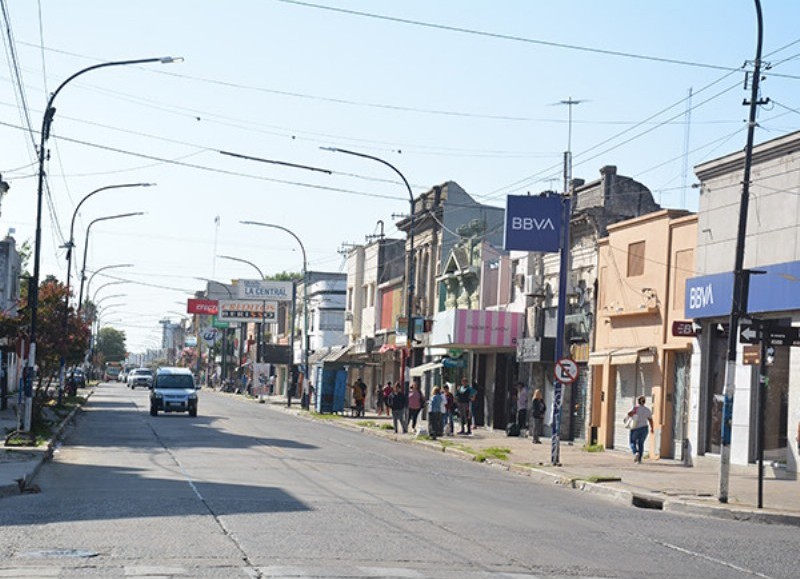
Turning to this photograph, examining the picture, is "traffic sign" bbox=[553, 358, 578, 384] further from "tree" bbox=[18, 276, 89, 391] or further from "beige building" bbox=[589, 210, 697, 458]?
"tree" bbox=[18, 276, 89, 391]

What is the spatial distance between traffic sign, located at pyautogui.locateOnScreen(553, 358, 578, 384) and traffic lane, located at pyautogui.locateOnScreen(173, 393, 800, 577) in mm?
3771

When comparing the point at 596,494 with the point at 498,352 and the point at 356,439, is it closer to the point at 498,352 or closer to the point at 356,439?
the point at 356,439

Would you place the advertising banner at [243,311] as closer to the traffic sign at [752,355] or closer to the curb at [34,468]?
the curb at [34,468]

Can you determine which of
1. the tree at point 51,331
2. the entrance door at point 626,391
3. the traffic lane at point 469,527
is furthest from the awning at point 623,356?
the tree at point 51,331

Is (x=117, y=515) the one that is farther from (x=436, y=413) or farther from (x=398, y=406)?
(x=398, y=406)

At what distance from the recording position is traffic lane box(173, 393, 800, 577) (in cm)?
1380

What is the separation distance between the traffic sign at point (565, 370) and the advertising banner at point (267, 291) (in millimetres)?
93626

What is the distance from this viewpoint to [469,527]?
16.6 m

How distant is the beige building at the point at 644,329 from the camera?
116ft

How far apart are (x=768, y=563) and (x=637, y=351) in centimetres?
2229

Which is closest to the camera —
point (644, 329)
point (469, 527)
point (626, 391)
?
point (469, 527)


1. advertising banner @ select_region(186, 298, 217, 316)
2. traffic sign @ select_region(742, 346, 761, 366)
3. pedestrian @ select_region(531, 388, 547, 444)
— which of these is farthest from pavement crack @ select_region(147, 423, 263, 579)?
advertising banner @ select_region(186, 298, 217, 316)

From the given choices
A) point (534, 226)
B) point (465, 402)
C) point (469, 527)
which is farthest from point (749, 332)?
point (465, 402)

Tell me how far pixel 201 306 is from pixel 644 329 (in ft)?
404
